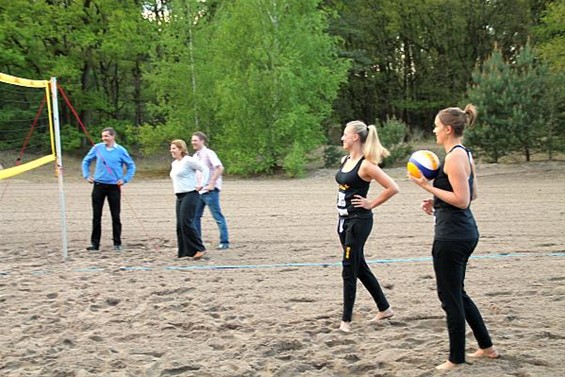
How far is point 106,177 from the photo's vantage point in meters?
9.54

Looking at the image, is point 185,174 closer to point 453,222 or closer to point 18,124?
point 453,222

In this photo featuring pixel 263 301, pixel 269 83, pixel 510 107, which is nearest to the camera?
pixel 263 301

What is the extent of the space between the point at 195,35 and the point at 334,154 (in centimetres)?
824

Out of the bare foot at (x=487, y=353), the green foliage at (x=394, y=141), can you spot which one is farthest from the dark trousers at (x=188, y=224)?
the green foliage at (x=394, y=141)

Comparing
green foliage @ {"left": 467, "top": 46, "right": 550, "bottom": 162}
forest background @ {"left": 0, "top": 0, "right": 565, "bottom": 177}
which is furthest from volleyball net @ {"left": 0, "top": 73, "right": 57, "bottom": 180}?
green foliage @ {"left": 467, "top": 46, "right": 550, "bottom": 162}

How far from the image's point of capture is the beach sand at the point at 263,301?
4.58 meters

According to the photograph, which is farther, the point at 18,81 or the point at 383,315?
the point at 18,81

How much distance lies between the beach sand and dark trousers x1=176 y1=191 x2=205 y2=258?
36 cm

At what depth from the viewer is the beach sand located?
15.0 feet

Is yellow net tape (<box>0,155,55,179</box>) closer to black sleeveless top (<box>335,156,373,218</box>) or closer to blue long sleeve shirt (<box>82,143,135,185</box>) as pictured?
blue long sleeve shirt (<box>82,143,135,185</box>)

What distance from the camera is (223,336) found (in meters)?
5.23

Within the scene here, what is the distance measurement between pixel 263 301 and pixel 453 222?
2.73m

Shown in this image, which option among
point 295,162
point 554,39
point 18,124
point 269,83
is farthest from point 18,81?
point 554,39

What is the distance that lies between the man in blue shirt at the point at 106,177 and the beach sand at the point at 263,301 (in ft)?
1.46
